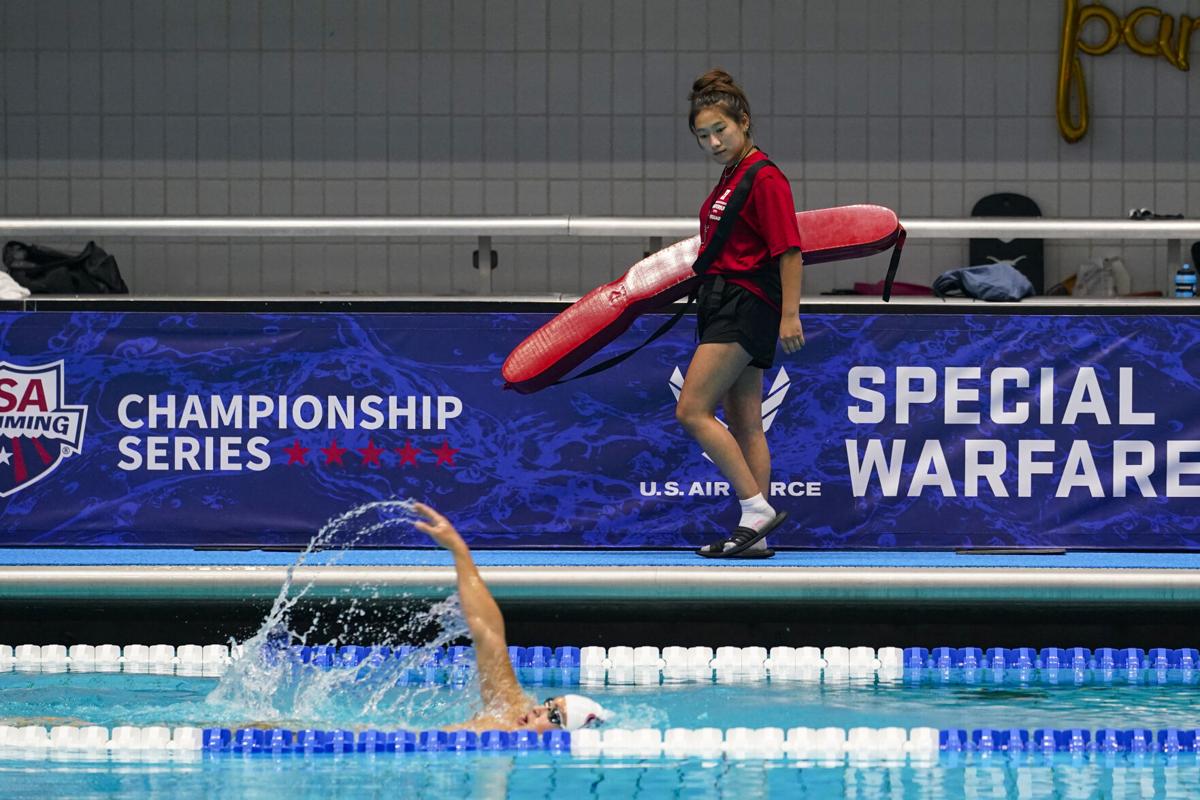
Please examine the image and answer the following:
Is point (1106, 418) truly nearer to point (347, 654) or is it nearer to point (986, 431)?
point (986, 431)

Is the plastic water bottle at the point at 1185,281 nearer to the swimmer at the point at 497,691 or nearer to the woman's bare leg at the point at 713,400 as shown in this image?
the woman's bare leg at the point at 713,400

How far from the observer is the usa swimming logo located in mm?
7121

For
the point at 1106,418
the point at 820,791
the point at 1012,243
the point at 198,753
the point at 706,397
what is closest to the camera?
the point at 820,791

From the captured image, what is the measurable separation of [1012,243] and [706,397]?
4737 mm

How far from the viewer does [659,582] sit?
248 inches

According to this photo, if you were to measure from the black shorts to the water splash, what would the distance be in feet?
4.25

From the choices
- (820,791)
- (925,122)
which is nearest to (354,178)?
(925,122)

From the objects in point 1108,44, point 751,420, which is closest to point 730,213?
point 751,420

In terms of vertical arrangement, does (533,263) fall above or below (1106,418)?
above

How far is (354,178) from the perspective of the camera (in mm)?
10789

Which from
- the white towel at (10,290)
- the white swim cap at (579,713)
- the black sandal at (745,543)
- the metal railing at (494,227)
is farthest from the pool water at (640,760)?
the metal railing at (494,227)

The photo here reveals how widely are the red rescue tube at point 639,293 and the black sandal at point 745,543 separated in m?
0.90

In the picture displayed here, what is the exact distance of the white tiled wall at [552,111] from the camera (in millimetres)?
10688

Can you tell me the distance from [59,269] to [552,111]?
12.9 feet
